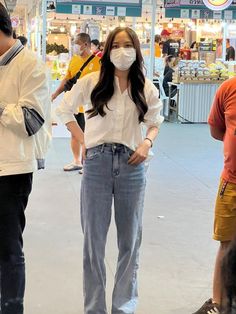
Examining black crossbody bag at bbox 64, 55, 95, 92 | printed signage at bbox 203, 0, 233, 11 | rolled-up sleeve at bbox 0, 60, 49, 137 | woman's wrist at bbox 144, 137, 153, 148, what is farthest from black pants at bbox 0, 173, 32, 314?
printed signage at bbox 203, 0, 233, 11

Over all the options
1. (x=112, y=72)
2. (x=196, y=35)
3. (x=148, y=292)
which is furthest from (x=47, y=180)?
(x=196, y=35)

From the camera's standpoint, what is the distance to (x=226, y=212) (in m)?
2.93

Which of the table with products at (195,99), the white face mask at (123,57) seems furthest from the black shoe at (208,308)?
the table with products at (195,99)

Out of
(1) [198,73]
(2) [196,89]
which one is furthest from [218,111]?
(1) [198,73]

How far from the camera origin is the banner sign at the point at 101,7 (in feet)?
40.2

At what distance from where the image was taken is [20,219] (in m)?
2.70

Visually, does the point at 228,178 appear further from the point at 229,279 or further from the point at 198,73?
the point at 198,73

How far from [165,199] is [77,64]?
7.08ft

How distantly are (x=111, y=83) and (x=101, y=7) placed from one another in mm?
10558

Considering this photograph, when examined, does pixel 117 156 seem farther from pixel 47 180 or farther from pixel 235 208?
pixel 47 180

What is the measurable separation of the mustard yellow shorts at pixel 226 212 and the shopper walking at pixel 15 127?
0.98 m

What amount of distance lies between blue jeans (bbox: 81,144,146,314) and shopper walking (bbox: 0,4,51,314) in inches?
12.8

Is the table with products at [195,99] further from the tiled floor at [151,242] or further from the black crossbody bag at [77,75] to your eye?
the black crossbody bag at [77,75]

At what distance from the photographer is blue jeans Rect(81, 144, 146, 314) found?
2836mm
